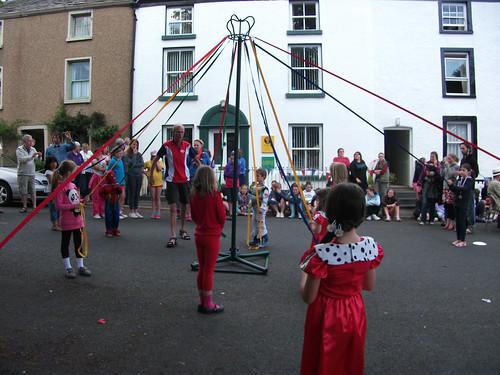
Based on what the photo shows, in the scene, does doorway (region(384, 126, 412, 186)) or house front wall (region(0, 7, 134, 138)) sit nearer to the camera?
doorway (region(384, 126, 412, 186))

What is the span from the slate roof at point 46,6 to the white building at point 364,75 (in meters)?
3.92

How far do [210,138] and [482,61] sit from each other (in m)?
11.0

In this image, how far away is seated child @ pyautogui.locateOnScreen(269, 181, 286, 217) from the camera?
1160 centimetres

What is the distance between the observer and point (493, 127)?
606 inches

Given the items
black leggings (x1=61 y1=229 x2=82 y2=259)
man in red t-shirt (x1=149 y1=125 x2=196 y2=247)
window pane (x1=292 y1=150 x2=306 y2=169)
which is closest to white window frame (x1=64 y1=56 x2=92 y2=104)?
window pane (x1=292 y1=150 x2=306 y2=169)

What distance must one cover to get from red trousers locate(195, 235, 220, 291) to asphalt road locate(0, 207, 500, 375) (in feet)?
1.05

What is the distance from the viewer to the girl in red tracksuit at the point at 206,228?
3914 mm

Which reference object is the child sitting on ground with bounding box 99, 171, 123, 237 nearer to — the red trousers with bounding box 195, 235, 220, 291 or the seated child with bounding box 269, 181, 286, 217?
the red trousers with bounding box 195, 235, 220, 291

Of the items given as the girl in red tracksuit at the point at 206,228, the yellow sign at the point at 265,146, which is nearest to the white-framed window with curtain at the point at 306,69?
the yellow sign at the point at 265,146

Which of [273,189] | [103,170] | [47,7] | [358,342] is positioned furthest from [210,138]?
[358,342]

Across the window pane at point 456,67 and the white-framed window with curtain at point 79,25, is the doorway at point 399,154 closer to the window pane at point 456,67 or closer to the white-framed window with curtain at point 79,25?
the window pane at point 456,67

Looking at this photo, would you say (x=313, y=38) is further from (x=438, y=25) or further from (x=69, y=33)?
(x=69, y=33)

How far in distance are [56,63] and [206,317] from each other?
1665 cm

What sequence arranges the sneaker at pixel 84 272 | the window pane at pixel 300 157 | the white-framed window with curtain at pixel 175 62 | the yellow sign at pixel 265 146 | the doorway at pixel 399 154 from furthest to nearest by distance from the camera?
1. the white-framed window with curtain at pixel 175 62
2. the doorway at pixel 399 154
3. the window pane at pixel 300 157
4. the yellow sign at pixel 265 146
5. the sneaker at pixel 84 272
